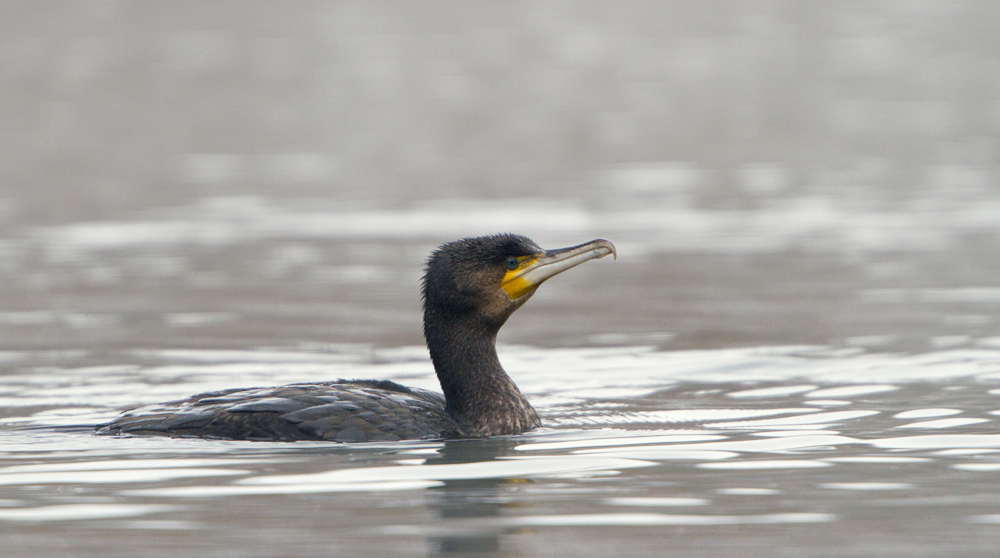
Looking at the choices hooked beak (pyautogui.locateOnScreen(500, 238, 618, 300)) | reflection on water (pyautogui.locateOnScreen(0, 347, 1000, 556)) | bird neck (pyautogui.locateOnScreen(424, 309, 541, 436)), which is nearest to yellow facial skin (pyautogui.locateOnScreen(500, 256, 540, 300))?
hooked beak (pyautogui.locateOnScreen(500, 238, 618, 300))

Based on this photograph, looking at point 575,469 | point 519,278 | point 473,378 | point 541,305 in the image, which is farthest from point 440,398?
point 541,305

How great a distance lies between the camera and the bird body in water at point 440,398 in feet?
25.7

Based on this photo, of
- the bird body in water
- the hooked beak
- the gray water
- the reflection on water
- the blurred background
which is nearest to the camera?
the reflection on water

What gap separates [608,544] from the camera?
5727 mm

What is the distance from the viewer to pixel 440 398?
8516 mm

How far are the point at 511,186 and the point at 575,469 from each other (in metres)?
14.0

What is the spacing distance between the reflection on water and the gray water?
3 centimetres

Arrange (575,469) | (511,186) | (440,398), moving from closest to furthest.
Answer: (575,469) < (440,398) < (511,186)

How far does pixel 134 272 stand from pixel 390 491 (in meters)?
8.77

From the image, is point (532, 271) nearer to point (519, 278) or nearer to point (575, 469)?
point (519, 278)

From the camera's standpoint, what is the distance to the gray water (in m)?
6.30

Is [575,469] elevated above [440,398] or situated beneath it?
situated beneath

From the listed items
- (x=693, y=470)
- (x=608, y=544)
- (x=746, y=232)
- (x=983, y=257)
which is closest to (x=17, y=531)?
(x=608, y=544)

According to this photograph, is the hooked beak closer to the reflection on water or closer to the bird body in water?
the bird body in water
